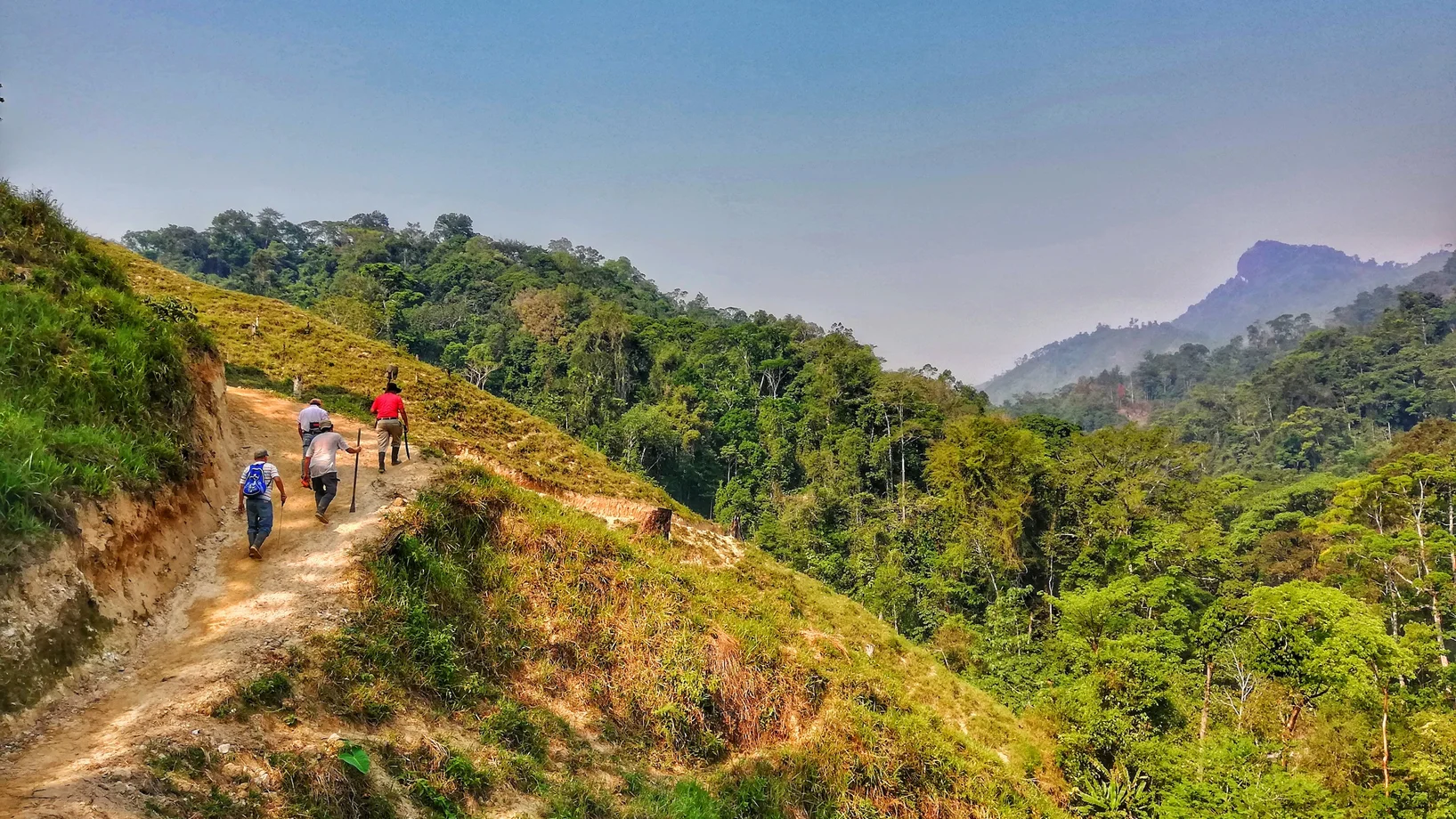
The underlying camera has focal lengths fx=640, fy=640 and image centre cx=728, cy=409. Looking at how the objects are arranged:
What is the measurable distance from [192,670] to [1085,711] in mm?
18779

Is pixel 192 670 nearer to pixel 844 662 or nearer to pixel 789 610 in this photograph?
pixel 844 662

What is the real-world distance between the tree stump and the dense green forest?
11.7 m

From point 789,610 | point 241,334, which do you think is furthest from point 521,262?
point 789,610

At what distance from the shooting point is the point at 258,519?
25.4 ft

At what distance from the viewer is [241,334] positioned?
19344mm

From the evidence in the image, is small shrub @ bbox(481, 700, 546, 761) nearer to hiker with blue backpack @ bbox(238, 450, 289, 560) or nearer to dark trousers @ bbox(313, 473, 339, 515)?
hiker with blue backpack @ bbox(238, 450, 289, 560)

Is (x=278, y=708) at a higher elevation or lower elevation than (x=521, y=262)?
lower

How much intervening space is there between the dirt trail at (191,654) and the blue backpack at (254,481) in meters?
0.83

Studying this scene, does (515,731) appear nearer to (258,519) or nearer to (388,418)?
(258,519)

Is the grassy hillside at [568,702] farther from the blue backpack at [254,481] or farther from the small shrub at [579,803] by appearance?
the blue backpack at [254,481]

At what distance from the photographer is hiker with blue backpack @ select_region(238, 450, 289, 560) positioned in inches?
300

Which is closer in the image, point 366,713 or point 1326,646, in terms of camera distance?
point 366,713

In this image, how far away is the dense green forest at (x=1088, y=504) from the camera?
15.7 meters

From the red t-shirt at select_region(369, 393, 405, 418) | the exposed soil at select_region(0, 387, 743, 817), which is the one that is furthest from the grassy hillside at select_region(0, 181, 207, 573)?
the red t-shirt at select_region(369, 393, 405, 418)
